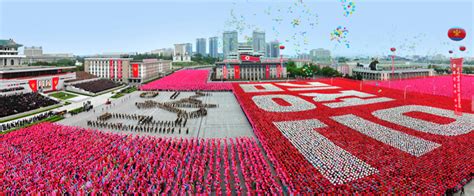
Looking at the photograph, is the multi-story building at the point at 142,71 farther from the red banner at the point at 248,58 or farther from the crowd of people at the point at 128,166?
the crowd of people at the point at 128,166

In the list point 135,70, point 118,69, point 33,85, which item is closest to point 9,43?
point 33,85

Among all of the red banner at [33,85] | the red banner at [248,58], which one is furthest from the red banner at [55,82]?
the red banner at [248,58]

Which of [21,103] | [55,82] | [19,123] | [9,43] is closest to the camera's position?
[19,123]

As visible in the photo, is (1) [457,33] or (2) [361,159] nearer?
(2) [361,159]

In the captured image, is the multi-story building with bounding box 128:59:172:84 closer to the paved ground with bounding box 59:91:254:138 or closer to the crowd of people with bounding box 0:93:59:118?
the paved ground with bounding box 59:91:254:138

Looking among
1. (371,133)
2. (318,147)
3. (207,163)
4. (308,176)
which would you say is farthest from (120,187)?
(371,133)

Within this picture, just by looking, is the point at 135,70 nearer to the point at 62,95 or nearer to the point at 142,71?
the point at 142,71

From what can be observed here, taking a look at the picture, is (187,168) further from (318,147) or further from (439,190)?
(439,190)

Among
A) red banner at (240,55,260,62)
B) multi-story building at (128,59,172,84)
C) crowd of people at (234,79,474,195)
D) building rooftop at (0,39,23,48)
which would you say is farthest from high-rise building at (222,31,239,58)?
crowd of people at (234,79,474,195)
